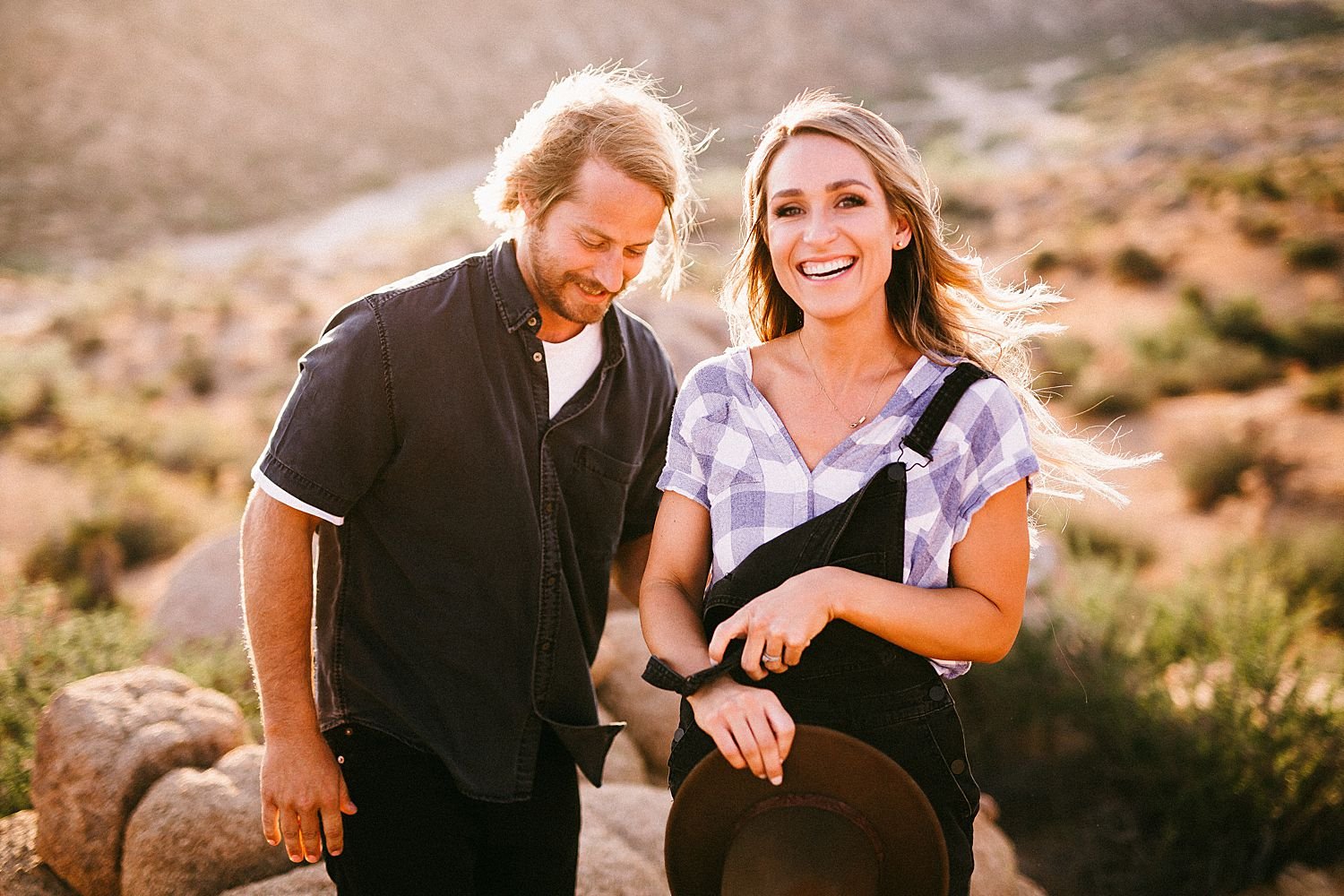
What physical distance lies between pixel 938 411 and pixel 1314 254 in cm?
1499

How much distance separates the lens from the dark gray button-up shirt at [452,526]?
2.21 m

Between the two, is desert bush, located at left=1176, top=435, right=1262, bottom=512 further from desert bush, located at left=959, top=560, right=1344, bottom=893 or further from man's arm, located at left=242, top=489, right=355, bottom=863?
man's arm, located at left=242, top=489, right=355, bottom=863

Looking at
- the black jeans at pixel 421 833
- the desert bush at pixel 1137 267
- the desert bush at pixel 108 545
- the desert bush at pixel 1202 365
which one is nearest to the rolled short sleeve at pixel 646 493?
the black jeans at pixel 421 833

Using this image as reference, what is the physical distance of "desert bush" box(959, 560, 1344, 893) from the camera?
3.90 m

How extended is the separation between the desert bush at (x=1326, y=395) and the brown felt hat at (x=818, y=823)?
976cm

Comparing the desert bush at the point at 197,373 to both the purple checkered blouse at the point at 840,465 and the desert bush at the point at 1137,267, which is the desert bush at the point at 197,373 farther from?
the desert bush at the point at 1137,267

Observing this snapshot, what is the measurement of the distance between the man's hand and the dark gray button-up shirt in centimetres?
13

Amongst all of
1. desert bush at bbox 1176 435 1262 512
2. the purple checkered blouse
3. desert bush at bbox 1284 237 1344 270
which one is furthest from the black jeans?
desert bush at bbox 1284 237 1344 270

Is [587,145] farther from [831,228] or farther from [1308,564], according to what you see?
[1308,564]

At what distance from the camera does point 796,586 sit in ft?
5.44

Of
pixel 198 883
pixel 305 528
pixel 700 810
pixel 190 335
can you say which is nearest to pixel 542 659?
pixel 305 528

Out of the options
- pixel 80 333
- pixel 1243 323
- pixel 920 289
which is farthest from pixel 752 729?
pixel 80 333

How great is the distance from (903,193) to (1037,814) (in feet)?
12.1

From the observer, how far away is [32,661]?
12.8 ft
